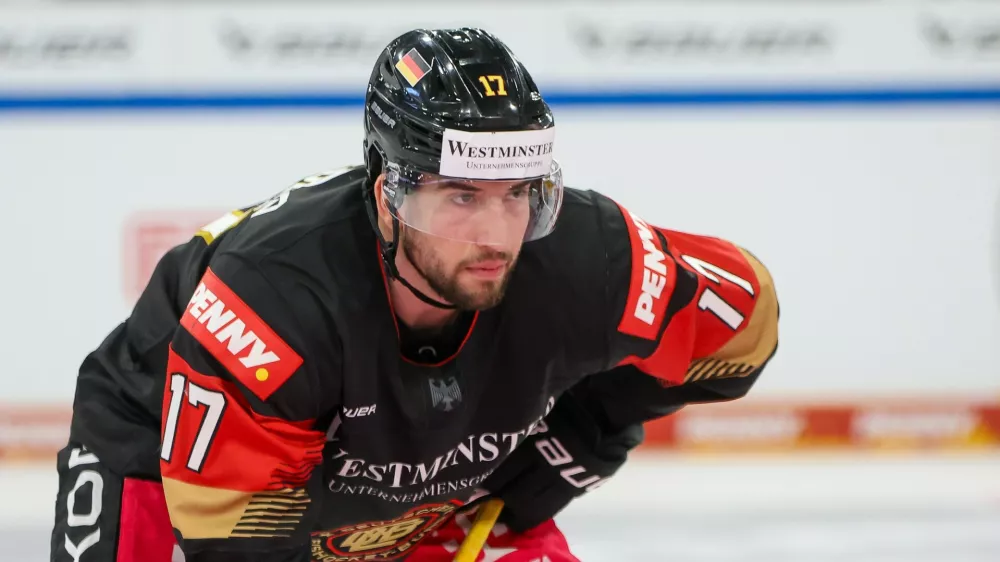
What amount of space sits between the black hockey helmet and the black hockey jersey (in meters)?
0.13

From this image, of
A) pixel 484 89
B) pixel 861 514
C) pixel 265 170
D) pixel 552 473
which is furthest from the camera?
pixel 265 170

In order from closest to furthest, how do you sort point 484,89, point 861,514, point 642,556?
point 484,89, point 642,556, point 861,514

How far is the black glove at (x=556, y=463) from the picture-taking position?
2637 mm

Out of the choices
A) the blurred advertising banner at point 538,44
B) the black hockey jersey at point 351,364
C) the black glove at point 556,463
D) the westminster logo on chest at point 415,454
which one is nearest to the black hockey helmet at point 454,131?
the black hockey jersey at point 351,364

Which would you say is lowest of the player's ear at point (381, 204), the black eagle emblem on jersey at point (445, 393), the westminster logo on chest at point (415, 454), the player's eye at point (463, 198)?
the westminster logo on chest at point (415, 454)

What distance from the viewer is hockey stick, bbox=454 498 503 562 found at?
2531 mm

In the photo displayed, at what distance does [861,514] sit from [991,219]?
1.24 meters

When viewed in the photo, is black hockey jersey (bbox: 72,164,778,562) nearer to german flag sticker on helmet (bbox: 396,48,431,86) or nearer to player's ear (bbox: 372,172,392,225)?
player's ear (bbox: 372,172,392,225)

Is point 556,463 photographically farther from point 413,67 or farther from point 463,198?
point 413,67

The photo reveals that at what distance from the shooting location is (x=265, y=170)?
433 cm

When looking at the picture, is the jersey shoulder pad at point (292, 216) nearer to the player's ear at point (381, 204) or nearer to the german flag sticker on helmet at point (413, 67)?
the player's ear at point (381, 204)

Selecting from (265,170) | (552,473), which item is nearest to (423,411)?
(552,473)

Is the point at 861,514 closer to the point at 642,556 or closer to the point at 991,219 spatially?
the point at 642,556

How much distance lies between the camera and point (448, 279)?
6.74ft
